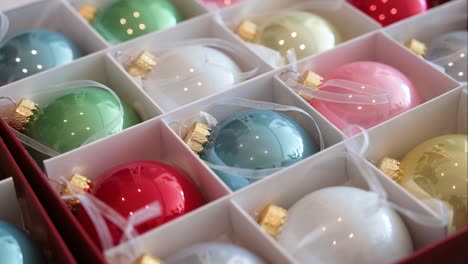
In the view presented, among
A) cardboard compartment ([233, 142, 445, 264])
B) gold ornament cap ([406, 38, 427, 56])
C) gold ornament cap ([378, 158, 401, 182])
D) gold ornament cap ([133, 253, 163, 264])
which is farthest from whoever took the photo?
gold ornament cap ([406, 38, 427, 56])

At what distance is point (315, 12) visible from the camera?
169cm

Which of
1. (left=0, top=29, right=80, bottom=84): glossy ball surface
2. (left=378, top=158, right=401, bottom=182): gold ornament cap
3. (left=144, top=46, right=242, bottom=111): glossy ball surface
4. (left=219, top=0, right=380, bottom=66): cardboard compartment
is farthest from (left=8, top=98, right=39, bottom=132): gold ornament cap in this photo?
(left=378, top=158, right=401, bottom=182): gold ornament cap

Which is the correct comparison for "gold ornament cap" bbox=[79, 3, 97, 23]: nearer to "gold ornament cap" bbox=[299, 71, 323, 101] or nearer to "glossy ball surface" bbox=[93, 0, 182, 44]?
"glossy ball surface" bbox=[93, 0, 182, 44]

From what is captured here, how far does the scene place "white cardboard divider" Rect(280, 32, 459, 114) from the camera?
4.74 feet

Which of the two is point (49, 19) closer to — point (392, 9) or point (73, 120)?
point (73, 120)

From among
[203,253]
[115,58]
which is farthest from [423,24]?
[203,253]

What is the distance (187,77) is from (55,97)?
0.83ft

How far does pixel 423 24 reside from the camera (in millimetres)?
1584

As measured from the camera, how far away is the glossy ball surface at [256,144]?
48.3 inches

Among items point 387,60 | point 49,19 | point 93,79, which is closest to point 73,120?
point 93,79

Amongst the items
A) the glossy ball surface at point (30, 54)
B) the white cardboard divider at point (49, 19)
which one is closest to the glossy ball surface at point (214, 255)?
the glossy ball surface at point (30, 54)

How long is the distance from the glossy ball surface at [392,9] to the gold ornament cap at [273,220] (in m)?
0.64

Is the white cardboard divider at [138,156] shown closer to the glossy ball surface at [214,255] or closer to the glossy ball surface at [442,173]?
the glossy ball surface at [214,255]

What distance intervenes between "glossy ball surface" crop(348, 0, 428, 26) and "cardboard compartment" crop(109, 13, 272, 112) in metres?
0.32
